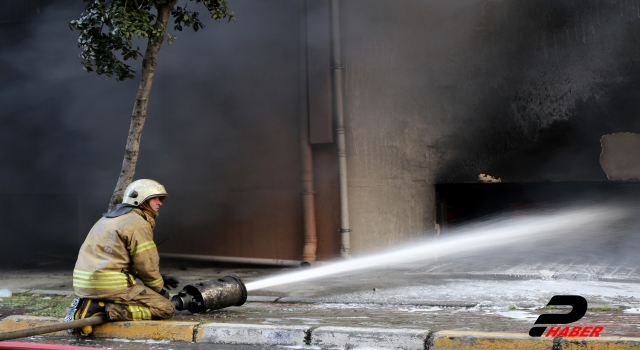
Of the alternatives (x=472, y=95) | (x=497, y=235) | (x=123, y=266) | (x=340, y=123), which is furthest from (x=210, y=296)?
(x=497, y=235)

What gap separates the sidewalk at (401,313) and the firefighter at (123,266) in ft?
0.51

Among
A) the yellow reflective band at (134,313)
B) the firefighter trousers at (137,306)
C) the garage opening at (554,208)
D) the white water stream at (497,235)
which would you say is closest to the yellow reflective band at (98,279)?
the firefighter trousers at (137,306)

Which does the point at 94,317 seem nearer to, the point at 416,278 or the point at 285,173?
the point at 416,278

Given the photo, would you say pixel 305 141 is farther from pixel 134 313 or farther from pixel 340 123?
pixel 134 313

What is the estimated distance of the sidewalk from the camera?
4137 mm

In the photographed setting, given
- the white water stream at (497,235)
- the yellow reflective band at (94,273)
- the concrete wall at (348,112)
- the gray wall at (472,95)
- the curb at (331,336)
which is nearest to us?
the curb at (331,336)

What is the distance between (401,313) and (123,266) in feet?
7.35

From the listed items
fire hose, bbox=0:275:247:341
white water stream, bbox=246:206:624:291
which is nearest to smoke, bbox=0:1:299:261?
white water stream, bbox=246:206:624:291

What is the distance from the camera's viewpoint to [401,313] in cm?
511

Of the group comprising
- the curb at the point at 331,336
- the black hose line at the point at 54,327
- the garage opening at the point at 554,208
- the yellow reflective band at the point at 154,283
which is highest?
the garage opening at the point at 554,208

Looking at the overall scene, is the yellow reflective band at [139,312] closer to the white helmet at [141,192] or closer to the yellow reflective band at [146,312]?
the yellow reflective band at [146,312]

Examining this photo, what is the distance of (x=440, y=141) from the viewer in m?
7.98

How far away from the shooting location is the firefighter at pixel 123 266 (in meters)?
4.56

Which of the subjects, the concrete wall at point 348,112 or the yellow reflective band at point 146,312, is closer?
the yellow reflective band at point 146,312
